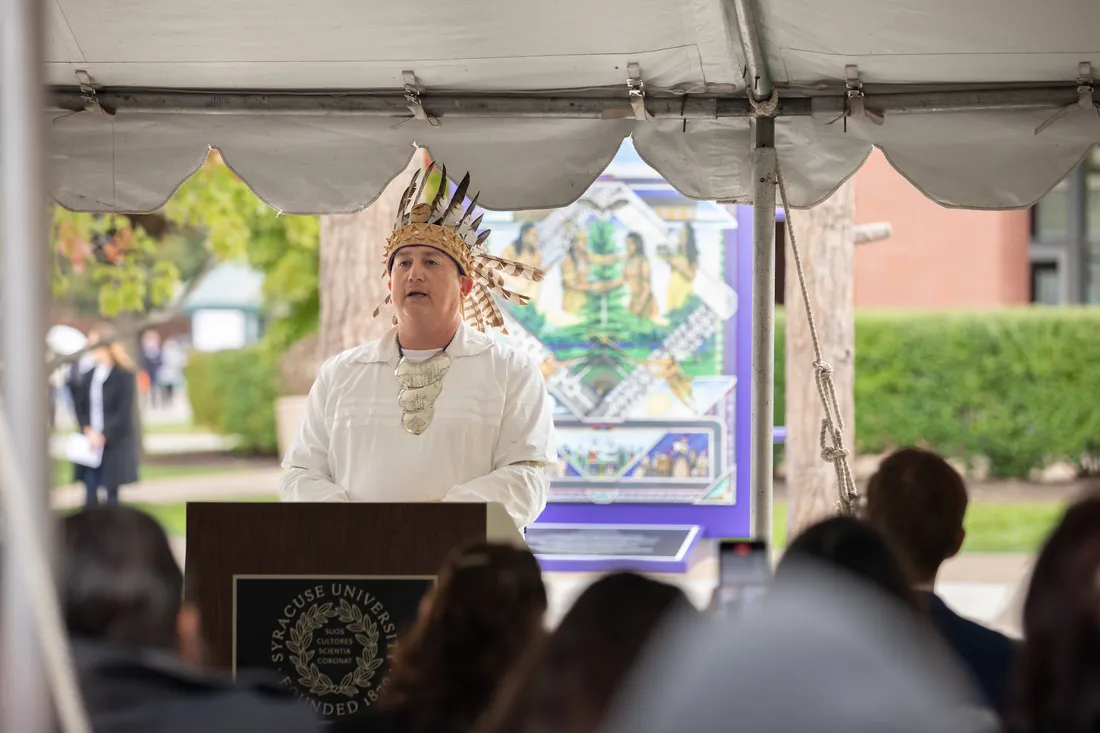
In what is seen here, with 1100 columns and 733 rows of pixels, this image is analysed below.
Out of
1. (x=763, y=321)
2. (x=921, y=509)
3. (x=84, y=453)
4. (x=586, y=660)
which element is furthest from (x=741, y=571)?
(x=84, y=453)

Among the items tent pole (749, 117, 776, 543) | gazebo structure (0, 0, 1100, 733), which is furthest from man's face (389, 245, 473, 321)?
tent pole (749, 117, 776, 543)

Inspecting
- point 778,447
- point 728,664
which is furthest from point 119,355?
point 728,664

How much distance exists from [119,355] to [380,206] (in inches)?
187

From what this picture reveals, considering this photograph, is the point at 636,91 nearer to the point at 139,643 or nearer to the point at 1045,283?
the point at 139,643

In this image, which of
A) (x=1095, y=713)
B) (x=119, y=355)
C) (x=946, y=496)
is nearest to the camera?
(x=1095, y=713)

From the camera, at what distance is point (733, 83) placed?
4.32 meters

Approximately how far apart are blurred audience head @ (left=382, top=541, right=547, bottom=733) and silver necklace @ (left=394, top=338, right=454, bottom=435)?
7.67 ft

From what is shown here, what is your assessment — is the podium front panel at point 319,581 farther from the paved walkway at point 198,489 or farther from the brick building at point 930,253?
the brick building at point 930,253

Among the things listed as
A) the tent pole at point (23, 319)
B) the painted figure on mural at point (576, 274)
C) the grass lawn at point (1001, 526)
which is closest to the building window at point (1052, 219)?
the grass lawn at point (1001, 526)

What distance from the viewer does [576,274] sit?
7617 millimetres

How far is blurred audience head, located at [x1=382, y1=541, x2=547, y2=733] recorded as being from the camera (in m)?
1.98

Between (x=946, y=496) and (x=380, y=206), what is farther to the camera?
(x=380, y=206)

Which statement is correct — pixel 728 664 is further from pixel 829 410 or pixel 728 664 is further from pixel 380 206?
pixel 380 206

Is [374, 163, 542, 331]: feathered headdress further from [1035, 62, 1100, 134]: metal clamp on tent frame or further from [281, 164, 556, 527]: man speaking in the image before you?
[1035, 62, 1100, 134]: metal clamp on tent frame
